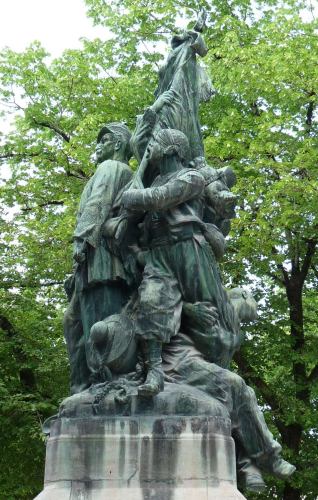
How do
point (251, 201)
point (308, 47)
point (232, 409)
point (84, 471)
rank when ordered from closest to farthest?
point (84, 471)
point (232, 409)
point (251, 201)
point (308, 47)

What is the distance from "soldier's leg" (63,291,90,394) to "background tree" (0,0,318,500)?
7329 mm

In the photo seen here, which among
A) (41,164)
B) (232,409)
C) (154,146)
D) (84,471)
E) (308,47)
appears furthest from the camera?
(41,164)

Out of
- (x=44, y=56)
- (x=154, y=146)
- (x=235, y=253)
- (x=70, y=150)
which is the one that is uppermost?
(x=44, y=56)

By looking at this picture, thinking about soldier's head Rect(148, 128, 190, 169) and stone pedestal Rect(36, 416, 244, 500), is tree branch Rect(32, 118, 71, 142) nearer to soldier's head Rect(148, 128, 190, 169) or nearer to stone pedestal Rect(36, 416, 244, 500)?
soldier's head Rect(148, 128, 190, 169)

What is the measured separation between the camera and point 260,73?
1458 cm

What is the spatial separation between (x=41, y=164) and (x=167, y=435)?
11786mm

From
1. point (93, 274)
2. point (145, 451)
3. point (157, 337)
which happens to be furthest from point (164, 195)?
point (145, 451)

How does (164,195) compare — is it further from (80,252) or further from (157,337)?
(157,337)

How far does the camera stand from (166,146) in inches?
258

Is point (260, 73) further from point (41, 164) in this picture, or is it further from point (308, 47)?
point (41, 164)

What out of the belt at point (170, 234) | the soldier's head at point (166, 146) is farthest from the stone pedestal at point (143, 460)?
the soldier's head at point (166, 146)

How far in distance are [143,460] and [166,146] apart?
8.19 feet

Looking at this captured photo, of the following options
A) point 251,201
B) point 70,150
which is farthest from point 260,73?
point 70,150

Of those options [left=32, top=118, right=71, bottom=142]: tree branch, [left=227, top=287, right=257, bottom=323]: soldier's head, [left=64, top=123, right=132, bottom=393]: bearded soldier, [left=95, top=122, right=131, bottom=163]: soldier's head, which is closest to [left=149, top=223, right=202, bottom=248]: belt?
[left=64, top=123, right=132, bottom=393]: bearded soldier
